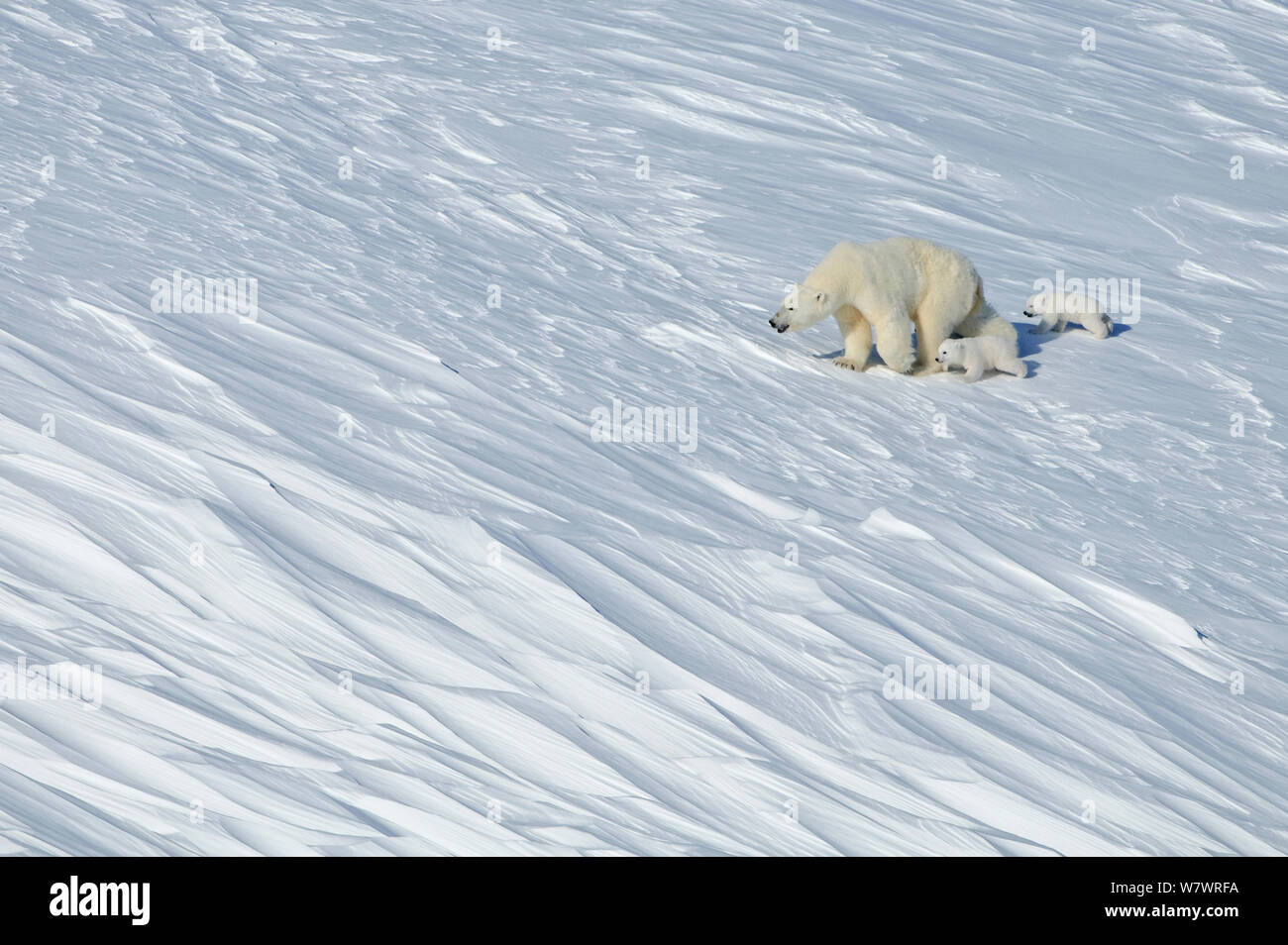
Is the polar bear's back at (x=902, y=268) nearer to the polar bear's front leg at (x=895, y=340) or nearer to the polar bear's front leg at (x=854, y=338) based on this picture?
the polar bear's front leg at (x=895, y=340)

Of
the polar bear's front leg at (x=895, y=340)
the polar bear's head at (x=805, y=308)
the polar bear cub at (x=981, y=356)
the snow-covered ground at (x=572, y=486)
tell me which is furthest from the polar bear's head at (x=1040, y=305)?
→ the polar bear's head at (x=805, y=308)

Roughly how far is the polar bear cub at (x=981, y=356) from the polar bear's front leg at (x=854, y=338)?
35 cm

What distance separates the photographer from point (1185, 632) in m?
5.70

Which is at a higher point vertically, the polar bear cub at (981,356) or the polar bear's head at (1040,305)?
the polar bear's head at (1040,305)

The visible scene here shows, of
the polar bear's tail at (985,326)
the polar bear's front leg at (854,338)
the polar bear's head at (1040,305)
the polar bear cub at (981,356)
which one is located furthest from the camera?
the polar bear's head at (1040,305)

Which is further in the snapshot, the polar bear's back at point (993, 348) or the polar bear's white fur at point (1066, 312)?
the polar bear's white fur at point (1066, 312)

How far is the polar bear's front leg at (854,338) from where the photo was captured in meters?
7.44

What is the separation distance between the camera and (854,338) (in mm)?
7547

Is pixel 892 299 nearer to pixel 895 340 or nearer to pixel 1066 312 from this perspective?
pixel 895 340

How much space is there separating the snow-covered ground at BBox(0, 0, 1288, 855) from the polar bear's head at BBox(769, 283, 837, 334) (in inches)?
12.4

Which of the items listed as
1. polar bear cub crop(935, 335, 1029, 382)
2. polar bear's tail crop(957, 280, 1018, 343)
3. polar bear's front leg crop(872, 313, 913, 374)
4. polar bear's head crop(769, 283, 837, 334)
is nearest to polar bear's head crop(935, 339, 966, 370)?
polar bear cub crop(935, 335, 1029, 382)

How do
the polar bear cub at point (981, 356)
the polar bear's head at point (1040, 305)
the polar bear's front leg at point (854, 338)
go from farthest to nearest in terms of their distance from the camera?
the polar bear's head at point (1040, 305) → the polar bear cub at point (981, 356) → the polar bear's front leg at point (854, 338)

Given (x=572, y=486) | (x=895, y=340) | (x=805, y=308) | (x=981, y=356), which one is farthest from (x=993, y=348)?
(x=572, y=486)

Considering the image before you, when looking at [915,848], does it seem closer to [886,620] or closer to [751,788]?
[751,788]
